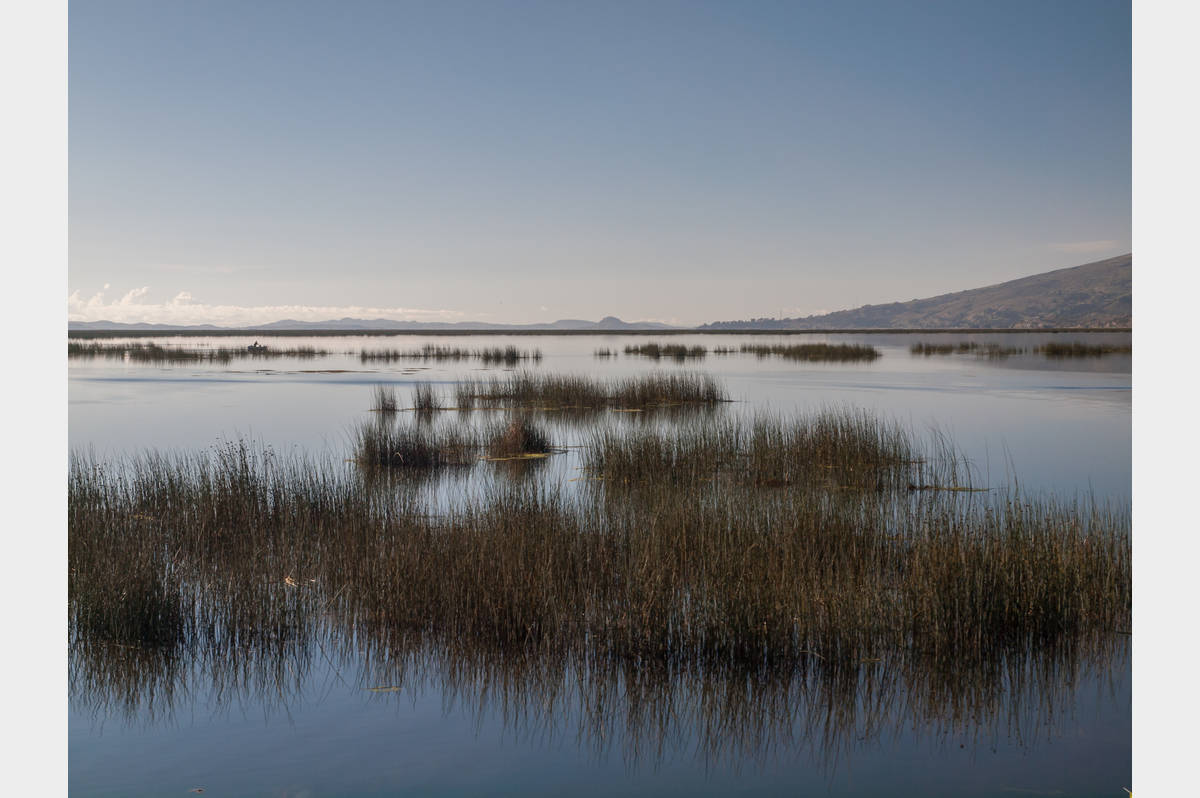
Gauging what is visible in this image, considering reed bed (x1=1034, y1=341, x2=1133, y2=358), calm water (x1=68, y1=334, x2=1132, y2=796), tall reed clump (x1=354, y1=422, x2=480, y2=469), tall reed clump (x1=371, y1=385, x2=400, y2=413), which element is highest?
reed bed (x1=1034, y1=341, x2=1133, y2=358)

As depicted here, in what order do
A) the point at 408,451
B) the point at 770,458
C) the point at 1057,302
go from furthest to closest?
the point at 1057,302 < the point at 408,451 < the point at 770,458

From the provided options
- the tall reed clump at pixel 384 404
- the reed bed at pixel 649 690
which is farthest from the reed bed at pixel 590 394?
the reed bed at pixel 649 690

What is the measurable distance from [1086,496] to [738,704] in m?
7.17

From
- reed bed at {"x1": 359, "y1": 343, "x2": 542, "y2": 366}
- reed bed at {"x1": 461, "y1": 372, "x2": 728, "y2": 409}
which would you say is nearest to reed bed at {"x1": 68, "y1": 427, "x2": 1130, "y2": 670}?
reed bed at {"x1": 461, "y1": 372, "x2": 728, "y2": 409}

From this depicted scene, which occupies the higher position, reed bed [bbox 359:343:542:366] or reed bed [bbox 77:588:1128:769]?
reed bed [bbox 359:343:542:366]

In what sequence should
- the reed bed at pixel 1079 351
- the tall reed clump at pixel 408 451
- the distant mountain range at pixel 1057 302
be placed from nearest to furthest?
the tall reed clump at pixel 408 451
the reed bed at pixel 1079 351
the distant mountain range at pixel 1057 302

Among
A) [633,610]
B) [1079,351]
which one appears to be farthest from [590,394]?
[1079,351]

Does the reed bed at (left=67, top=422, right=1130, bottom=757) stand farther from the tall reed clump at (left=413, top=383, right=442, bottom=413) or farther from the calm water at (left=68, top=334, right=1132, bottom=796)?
the tall reed clump at (left=413, top=383, right=442, bottom=413)

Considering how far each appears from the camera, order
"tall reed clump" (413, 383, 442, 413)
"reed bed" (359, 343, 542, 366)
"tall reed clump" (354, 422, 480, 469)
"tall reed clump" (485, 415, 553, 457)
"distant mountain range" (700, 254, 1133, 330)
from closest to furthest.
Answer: "tall reed clump" (354, 422, 480, 469) → "tall reed clump" (485, 415, 553, 457) → "tall reed clump" (413, 383, 442, 413) → "reed bed" (359, 343, 542, 366) → "distant mountain range" (700, 254, 1133, 330)

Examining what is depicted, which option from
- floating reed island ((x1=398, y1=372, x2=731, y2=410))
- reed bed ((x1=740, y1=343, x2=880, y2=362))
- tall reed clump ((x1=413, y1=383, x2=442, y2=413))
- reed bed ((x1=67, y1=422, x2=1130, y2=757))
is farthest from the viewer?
reed bed ((x1=740, y1=343, x2=880, y2=362))

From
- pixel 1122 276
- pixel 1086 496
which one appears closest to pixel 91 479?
pixel 1086 496

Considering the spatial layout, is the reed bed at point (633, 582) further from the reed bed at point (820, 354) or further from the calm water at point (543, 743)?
the reed bed at point (820, 354)

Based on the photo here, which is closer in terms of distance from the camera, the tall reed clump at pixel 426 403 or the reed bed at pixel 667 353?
the tall reed clump at pixel 426 403

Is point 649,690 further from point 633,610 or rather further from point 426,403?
point 426,403
